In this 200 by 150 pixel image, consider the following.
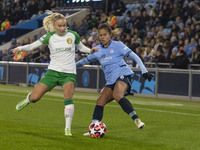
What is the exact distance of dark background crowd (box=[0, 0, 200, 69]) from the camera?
63.3 ft

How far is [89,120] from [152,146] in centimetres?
353

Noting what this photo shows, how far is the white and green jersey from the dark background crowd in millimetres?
6739

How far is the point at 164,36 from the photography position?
21.0 m

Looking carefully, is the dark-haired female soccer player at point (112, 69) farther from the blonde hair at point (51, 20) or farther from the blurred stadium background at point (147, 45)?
the blurred stadium background at point (147, 45)

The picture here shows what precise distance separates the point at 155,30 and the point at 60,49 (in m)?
14.7

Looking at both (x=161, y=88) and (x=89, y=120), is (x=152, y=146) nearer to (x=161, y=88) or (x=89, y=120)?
(x=89, y=120)

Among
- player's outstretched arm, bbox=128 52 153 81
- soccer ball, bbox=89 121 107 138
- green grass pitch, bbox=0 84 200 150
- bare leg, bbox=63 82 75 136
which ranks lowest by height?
green grass pitch, bbox=0 84 200 150

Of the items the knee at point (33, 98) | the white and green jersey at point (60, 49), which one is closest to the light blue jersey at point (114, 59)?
the white and green jersey at point (60, 49)

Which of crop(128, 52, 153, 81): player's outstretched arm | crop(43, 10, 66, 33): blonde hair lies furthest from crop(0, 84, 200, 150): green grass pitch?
crop(43, 10, 66, 33): blonde hair

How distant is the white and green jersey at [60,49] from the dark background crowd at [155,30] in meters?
6.74

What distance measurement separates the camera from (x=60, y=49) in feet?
27.1

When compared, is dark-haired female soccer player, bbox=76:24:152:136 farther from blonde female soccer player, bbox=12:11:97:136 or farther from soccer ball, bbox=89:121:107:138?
blonde female soccer player, bbox=12:11:97:136

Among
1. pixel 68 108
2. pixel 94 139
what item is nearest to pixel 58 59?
pixel 68 108

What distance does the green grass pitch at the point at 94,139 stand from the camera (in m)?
7.14
